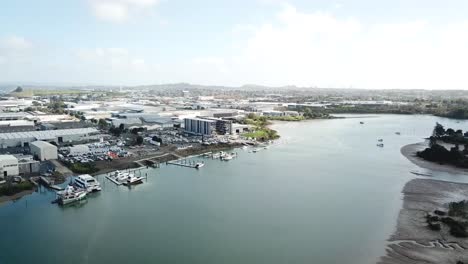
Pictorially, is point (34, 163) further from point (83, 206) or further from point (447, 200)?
point (447, 200)

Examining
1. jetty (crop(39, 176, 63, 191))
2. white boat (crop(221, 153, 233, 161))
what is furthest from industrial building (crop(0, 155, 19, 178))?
white boat (crop(221, 153, 233, 161))

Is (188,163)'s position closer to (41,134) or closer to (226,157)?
(226,157)

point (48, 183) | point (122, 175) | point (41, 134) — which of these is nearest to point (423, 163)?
point (122, 175)

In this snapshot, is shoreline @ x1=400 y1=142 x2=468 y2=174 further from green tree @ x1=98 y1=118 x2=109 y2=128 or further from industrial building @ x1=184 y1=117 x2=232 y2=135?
green tree @ x1=98 y1=118 x2=109 y2=128

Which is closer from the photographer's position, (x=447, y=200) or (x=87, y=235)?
(x=87, y=235)

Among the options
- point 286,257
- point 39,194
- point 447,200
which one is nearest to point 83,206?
point 39,194

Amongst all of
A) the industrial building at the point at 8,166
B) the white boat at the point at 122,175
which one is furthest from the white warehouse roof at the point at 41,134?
the white boat at the point at 122,175
